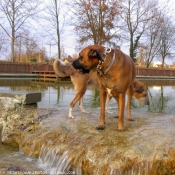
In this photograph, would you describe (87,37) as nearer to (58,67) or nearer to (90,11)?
(90,11)

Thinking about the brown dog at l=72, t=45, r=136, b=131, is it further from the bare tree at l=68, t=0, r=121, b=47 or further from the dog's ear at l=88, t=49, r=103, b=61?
the bare tree at l=68, t=0, r=121, b=47

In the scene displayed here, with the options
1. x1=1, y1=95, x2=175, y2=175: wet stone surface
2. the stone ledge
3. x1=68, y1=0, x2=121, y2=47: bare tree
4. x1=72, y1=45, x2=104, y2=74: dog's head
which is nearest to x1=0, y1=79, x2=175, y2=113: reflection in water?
the stone ledge

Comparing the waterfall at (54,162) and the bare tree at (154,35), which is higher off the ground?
the bare tree at (154,35)

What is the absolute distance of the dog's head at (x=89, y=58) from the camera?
12.6 feet

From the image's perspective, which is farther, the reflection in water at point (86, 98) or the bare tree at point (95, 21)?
the bare tree at point (95, 21)

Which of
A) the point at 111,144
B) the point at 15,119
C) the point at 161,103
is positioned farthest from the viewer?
the point at 161,103

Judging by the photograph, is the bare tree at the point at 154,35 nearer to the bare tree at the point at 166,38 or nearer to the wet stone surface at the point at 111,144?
the bare tree at the point at 166,38

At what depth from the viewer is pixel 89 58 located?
386 cm

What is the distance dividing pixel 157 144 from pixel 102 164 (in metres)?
0.89

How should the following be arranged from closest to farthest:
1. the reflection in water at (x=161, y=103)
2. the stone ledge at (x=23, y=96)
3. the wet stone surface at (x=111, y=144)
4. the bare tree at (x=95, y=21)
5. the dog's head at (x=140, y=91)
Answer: the wet stone surface at (x=111, y=144)
the stone ledge at (x=23, y=96)
the dog's head at (x=140, y=91)
the reflection in water at (x=161, y=103)
the bare tree at (x=95, y=21)

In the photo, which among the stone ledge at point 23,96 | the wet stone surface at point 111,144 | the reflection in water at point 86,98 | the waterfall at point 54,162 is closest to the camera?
the wet stone surface at point 111,144

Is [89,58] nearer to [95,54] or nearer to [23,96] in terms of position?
[95,54]

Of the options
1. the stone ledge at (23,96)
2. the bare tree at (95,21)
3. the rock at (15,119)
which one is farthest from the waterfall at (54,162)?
the bare tree at (95,21)

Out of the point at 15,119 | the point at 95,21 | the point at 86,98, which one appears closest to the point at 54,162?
the point at 15,119
